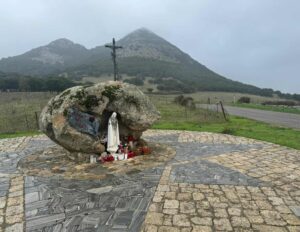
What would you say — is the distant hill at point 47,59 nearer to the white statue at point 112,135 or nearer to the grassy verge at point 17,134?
the grassy verge at point 17,134

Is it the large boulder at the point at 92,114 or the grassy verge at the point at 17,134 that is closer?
the large boulder at the point at 92,114

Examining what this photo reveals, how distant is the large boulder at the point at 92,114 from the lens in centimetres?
787

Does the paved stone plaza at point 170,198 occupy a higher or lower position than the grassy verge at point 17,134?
lower

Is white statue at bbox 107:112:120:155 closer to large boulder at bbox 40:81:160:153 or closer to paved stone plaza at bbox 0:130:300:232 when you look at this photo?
large boulder at bbox 40:81:160:153

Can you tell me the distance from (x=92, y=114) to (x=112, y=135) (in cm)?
91

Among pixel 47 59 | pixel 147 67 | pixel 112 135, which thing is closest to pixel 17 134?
pixel 112 135

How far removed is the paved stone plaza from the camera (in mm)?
4449

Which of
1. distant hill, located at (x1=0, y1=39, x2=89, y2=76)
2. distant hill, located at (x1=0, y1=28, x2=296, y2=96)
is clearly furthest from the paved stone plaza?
distant hill, located at (x1=0, y1=39, x2=89, y2=76)

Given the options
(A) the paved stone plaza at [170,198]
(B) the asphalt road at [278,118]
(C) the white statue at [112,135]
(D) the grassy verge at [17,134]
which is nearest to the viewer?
(A) the paved stone plaza at [170,198]

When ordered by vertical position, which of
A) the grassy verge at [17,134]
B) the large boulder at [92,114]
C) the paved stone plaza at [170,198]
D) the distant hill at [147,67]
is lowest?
the paved stone plaza at [170,198]

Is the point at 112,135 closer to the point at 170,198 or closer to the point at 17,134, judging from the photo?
the point at 170,198

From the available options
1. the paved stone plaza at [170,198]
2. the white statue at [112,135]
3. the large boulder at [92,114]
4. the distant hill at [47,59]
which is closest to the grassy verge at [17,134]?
the paved stone plaza at [170,198]

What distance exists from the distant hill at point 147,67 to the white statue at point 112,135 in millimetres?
51417

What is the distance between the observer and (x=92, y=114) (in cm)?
830
